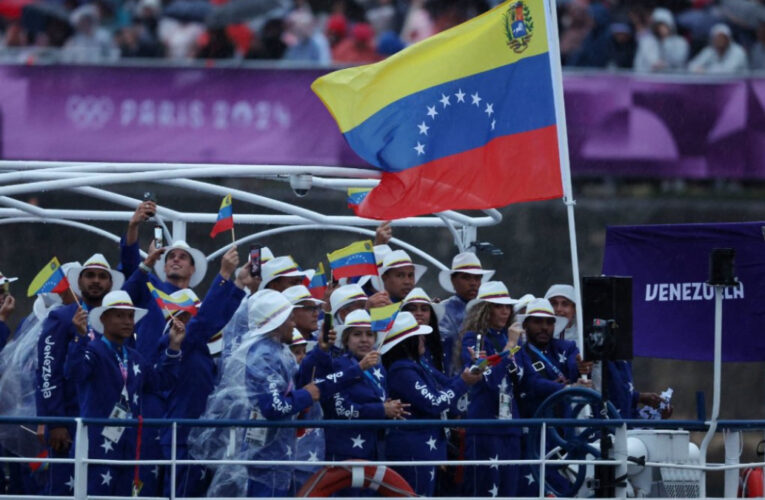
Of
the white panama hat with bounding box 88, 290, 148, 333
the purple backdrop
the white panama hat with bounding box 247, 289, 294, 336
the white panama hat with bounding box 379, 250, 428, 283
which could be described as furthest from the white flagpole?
the purple backdrop

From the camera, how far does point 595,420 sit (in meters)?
11.1

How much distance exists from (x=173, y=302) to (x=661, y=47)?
11.4 m

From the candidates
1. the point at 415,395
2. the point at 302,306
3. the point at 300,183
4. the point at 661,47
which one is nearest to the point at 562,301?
the point at 415,395

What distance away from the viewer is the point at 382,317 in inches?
452

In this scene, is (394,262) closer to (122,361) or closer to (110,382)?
(122,361)

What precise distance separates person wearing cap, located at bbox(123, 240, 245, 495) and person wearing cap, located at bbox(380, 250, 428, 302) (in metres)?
1.19

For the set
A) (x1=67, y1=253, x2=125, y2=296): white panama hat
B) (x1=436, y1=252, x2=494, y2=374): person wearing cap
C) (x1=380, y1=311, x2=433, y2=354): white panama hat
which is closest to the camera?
(x1=380, y1=311, x2=433, y2=354): white panama hat

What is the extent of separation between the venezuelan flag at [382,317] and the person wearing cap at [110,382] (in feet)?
5.52

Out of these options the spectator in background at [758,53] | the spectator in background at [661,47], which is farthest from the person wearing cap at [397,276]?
the spectator in background at [758,53]

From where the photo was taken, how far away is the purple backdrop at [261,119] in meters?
20.2

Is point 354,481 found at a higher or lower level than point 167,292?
lower

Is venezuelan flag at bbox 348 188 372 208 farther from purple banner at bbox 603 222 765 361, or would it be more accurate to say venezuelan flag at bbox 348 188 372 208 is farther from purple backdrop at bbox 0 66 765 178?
purple backdrop at bbox 0 66 765 178

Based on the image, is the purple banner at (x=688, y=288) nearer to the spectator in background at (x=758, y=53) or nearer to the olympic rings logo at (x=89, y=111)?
the olympic rings logo at (x=89, y=111)

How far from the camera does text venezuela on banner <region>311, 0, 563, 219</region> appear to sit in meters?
12.4
